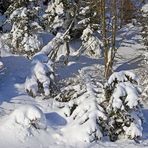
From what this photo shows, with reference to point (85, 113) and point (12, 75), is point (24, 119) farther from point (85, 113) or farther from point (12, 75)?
point (12, 75)

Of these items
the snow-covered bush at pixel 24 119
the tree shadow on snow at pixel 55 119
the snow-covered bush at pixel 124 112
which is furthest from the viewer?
the tree shadow on snow at pixel 55 119

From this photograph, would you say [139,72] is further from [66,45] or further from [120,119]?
[120,119]

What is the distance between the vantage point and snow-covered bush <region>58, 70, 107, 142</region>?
11.1 m

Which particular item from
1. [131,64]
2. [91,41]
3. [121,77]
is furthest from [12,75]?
[131,64]

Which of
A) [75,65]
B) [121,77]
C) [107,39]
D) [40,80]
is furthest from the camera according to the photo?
[75,65]

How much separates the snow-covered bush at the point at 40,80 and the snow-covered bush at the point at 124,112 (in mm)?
2850

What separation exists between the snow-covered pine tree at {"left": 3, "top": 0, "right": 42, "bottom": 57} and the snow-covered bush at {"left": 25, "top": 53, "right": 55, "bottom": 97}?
328cm

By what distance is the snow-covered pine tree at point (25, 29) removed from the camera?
17.9 metres

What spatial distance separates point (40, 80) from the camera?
14.2m

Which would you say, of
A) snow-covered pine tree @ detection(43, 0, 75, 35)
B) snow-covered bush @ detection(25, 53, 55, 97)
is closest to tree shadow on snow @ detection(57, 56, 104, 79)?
snow-covered pine tree @ detection(43, 0, 75, 35)

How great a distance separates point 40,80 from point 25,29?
14.5ft

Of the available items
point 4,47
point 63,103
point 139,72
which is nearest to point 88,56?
point 139,72

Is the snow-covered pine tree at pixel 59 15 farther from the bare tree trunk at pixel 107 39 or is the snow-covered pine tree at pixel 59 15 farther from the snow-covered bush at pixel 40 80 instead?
the snow-covered bush at pixel 40 80

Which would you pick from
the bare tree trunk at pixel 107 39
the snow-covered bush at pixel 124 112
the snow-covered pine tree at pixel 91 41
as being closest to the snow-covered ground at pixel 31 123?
the snow-covered bush at pixel 124 112
